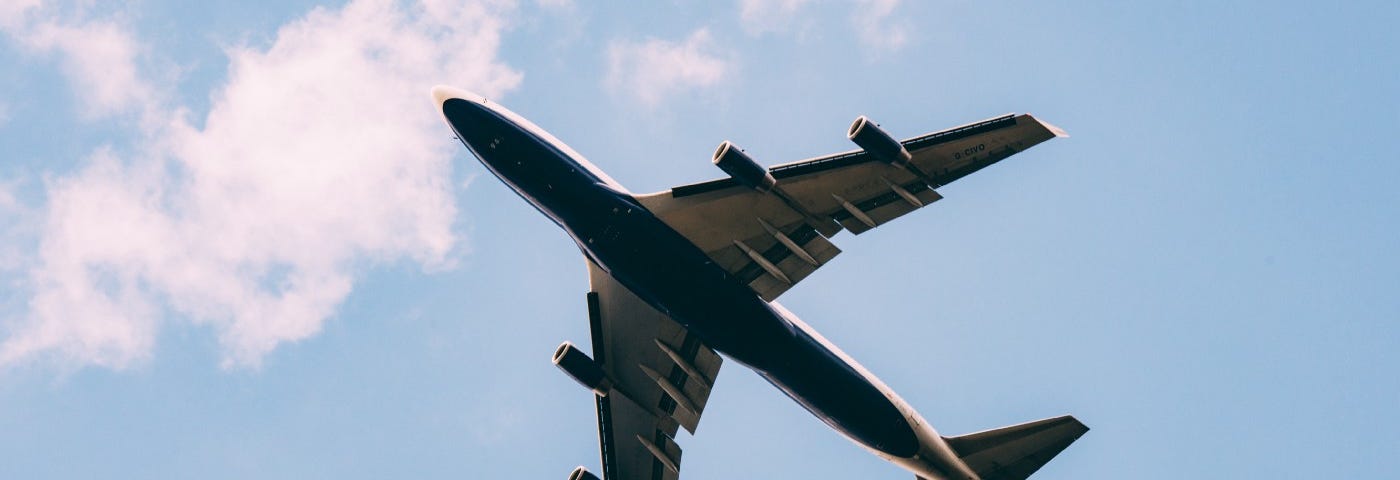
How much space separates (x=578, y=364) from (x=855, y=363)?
521 inches

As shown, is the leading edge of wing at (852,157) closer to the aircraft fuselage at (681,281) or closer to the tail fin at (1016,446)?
the aircraft fuselage at (681,281)

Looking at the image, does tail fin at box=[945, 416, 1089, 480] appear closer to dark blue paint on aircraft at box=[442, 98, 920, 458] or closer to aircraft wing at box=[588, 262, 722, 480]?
dark blue paint on aircraft at box=[442, 98, 920, 458]

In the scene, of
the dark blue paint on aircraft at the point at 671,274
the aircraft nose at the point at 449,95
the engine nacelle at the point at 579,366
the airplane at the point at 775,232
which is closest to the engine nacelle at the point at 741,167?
the airplane at the point at 775,232

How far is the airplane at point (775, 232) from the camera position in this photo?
164 ft

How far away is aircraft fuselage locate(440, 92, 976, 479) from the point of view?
5153cm

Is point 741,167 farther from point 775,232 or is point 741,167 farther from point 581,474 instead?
point 581,474

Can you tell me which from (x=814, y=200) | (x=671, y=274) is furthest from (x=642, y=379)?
(x=814, y=200)

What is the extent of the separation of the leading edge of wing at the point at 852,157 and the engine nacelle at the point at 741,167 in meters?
0.80

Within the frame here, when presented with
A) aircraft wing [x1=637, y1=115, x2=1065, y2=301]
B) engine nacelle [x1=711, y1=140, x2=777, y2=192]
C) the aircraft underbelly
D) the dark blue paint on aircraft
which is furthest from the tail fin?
engine nacelle [x1=711, y1=140, x2=777, y2=192]

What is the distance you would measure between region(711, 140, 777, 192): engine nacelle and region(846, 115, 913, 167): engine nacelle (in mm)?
3854

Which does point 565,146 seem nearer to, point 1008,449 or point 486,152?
point 486,152

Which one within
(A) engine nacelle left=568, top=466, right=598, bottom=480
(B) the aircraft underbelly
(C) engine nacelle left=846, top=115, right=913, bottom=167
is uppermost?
(C) engine nacelle left=846, top=115, right=913, bottom=167

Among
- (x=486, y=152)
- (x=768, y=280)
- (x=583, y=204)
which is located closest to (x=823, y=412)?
(x=768, y=280)

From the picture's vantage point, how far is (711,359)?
60.8 meters
